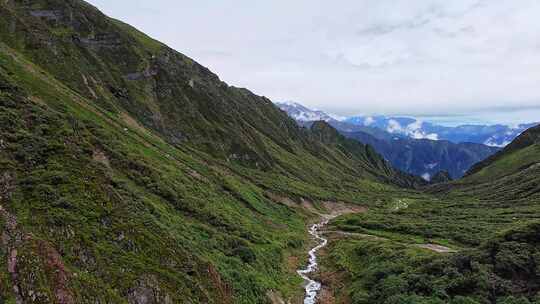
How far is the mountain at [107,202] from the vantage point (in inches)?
937

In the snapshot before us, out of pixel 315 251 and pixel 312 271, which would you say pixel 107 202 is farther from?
pixel 315 251

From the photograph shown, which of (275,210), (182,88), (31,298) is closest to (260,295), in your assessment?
(31,298)

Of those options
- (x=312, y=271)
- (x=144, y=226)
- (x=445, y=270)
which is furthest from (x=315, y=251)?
(x=144, y=226)

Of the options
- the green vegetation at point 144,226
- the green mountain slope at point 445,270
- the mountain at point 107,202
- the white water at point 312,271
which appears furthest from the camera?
the white water at point 312,271

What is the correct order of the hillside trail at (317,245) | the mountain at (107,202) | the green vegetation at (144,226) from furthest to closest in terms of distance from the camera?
the hillside trail at (317,245) < the green vegetation at (144,226) < the mountain at (107,202)

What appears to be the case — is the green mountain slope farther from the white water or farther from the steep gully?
the white water

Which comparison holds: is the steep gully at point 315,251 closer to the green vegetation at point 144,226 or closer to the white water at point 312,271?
the white water at point 312,271

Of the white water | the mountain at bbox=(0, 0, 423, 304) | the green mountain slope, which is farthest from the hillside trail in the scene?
the green mountain slope

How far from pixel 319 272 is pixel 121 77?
3565 inches

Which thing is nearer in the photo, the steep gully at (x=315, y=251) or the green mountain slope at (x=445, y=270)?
the green mountain slope at (x=445, y=270)

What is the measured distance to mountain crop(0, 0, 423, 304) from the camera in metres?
23.8

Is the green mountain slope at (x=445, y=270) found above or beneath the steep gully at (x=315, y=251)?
above

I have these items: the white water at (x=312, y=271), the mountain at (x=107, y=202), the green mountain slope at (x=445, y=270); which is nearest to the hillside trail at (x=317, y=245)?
the white water at (x=312, y=271)

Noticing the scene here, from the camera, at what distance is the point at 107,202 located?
30.8 m
